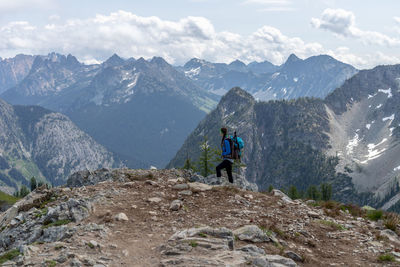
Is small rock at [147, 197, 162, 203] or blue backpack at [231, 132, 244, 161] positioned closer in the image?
small rock at [147, 197, 162, 203]

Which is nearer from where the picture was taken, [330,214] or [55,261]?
[55,261]

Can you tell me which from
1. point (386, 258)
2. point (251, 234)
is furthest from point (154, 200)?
point (386, 258)

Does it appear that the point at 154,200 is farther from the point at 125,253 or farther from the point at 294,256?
the point at 294,256

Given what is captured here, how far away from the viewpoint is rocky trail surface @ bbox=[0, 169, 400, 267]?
45.0 ft

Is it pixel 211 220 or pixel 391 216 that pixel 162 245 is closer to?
pixel 211 220

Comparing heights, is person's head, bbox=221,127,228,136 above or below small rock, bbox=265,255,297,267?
above

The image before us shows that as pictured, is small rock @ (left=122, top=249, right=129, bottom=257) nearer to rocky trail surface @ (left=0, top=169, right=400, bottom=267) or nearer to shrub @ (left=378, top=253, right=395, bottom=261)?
rocky trail surface @ (left=0, top=169, right=400, bottom=267)

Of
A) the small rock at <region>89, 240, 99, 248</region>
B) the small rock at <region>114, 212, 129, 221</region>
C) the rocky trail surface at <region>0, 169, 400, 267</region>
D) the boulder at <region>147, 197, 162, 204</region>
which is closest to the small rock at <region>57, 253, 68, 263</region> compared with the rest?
the rocky trail surface at <region>0, 169, 400, 267</region>

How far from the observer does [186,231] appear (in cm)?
1570

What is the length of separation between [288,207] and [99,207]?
12.3 meters

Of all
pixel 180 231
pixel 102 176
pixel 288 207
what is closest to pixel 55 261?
pixel 180 231

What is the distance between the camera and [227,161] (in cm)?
2525

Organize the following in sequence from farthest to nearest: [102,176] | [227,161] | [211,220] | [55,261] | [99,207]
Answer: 1. [102,176]
2. [227,161]
3. [99,207]
4. [211,220]
5. [55,261]

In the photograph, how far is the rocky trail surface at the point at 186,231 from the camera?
540 inches
